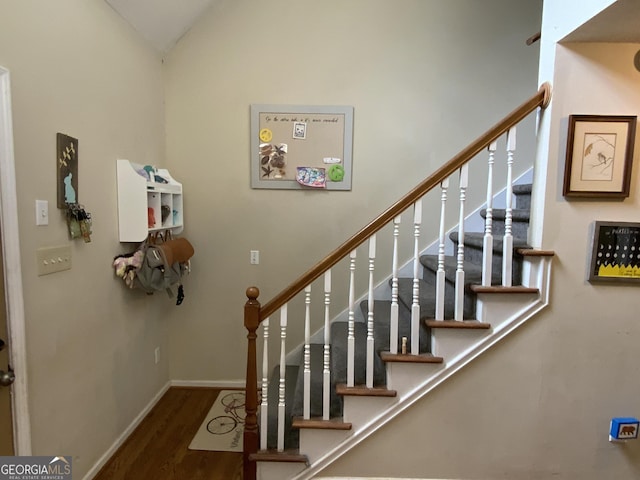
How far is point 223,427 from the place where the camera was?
85.5 inches

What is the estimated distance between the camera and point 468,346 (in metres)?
1.63

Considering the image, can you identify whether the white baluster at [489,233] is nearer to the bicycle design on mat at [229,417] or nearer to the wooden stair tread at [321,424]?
the wooden stair tread at [321,424]

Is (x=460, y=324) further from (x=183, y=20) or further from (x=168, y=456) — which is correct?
(x=183, y=20)

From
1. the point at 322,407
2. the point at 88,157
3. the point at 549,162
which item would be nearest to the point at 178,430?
the point at 322,407

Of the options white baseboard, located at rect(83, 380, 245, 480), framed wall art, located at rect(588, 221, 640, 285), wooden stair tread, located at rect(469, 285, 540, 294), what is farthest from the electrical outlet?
framed wall art, located at rect(588, 221, 640, 285)

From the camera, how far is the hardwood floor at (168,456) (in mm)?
1788

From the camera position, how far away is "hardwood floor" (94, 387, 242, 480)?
5.87 ft

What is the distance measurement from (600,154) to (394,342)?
4.35 ft

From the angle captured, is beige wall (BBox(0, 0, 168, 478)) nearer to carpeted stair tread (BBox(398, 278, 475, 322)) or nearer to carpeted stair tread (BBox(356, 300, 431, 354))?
carpeted stair tread (BBox(356, 300, 431, 354))

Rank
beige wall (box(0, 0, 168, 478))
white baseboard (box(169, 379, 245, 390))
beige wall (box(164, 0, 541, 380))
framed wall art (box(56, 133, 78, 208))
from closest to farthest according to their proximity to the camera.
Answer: beige wall (box(0, 0, 168, 478)) → framed wall art (box(56, 133, 78, 208)) → beige wall (box(164, 0, 541, 380)) → white baseboard (box(169, 379, 245, 390))

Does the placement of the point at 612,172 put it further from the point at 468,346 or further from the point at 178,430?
the point at 178,430

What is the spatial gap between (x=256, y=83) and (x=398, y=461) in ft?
8.63

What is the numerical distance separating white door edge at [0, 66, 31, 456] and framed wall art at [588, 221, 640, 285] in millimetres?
2533

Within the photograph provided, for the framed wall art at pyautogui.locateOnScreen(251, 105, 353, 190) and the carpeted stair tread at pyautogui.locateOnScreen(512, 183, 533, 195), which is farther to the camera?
the framed wall art at pyautogui.locateOnScreen(251, 105, 353, 190)
